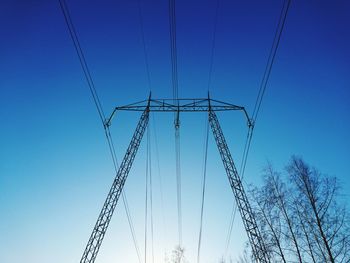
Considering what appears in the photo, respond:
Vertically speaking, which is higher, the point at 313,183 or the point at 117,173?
the point at 117,173

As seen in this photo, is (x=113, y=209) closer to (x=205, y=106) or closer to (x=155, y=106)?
(x=155, y=106)

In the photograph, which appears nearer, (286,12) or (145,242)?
(286,12)

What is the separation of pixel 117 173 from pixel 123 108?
6.14m

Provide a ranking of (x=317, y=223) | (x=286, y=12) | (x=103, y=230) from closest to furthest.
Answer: (x=286, y=12), (x=317, y=223), (x=103, y=230)

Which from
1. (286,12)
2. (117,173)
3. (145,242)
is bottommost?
(145,242)

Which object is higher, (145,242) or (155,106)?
(155,106)

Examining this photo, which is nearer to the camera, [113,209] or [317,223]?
[317,223]

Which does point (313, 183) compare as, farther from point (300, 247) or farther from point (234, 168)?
point (234, 168)

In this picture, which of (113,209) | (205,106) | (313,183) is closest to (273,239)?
(313,183)

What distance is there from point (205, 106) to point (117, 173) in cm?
1008

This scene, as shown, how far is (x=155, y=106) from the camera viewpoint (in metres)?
18.5

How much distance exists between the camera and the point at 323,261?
13.1 metres

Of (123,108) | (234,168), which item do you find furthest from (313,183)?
(123,108)

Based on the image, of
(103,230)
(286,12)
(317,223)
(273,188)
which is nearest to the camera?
(286,12)
